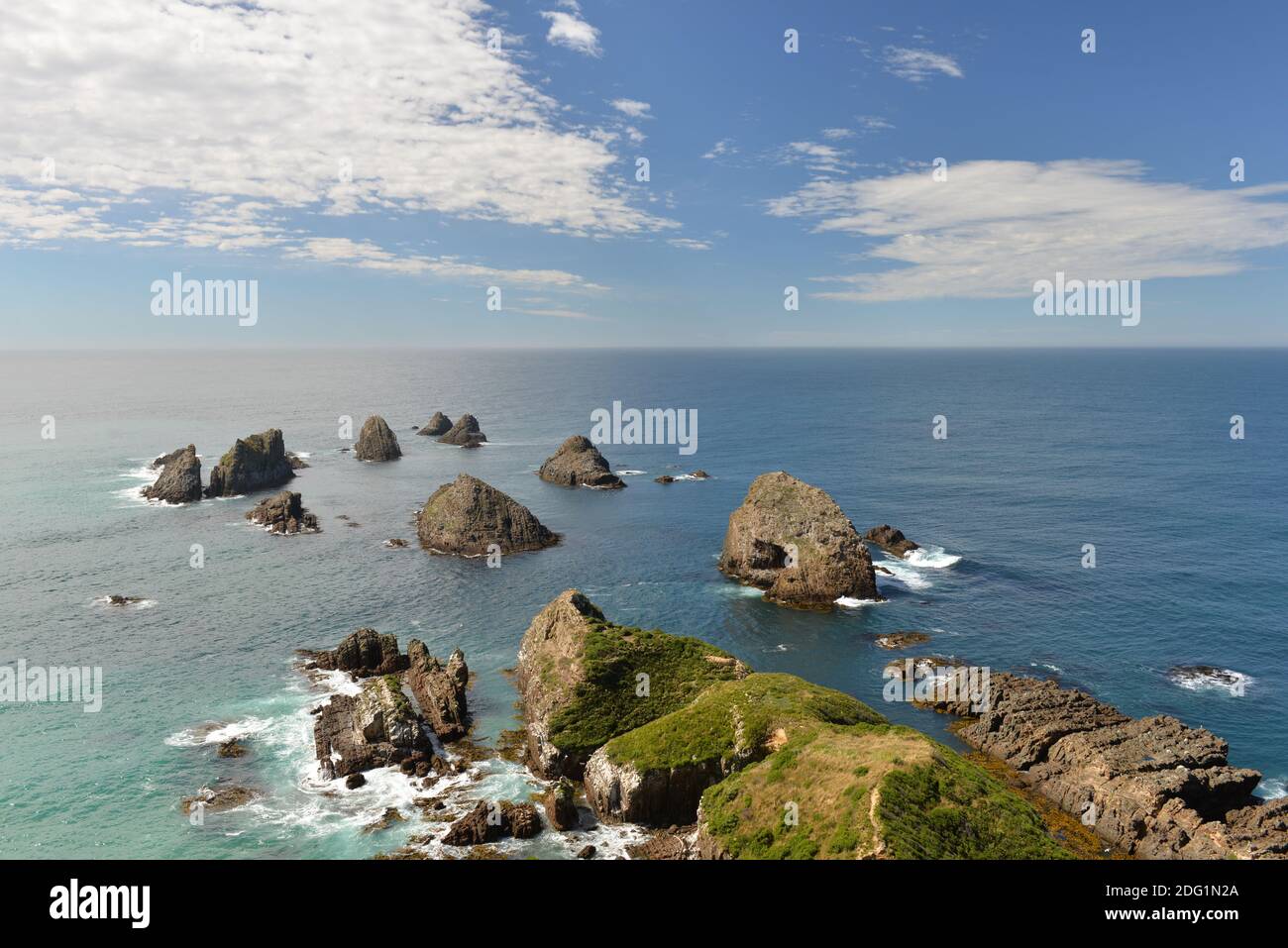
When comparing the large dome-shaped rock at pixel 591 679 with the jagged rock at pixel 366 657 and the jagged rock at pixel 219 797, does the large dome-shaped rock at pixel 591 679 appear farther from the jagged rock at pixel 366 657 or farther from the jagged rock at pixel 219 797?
the jagged rock at pixel 219 797

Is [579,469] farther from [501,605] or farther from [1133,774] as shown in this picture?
[1133,774]

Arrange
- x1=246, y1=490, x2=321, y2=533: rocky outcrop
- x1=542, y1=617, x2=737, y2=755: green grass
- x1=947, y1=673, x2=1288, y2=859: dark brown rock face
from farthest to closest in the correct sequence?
1. x1=246, y1=490, x2=321, y2=533: rocky outcrop
2. x1=542, y1=617, x2=737, y2=755: green grass
3. x1=947, y1=673, x2=1288, y2=859: dark brown rock face

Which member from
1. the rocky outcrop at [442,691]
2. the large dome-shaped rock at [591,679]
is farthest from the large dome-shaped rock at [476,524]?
the large dome-shaped rock at [591,679]

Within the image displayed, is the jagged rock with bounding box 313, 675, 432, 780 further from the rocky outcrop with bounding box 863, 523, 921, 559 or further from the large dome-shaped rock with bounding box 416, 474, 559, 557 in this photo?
the rocky outcrop with bounding box 863, 523, 921, 559

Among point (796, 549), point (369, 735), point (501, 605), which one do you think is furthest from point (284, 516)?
point (796, 549)

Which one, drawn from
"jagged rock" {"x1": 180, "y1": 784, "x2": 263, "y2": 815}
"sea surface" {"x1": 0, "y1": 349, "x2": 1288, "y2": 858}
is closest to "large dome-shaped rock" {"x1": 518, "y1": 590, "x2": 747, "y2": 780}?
"sea surface" {"x1": 0, "y1": 349, "x2": 1288, "y2": 858}

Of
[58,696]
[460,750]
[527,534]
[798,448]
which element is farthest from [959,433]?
[58,696]
